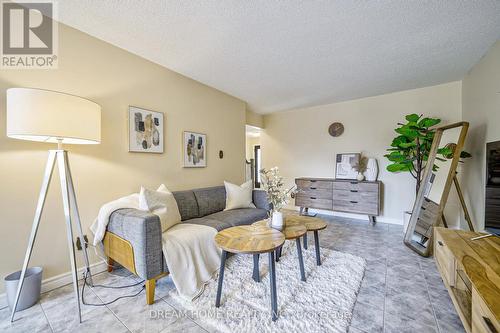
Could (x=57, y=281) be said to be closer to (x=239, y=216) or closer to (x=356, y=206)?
(x=239, y=216)

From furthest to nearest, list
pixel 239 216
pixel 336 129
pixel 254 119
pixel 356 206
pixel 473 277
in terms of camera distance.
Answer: pixel 254 119 < pixel 336 129 < pixel 356 206 < pixel 239 216 < pixel 473 277

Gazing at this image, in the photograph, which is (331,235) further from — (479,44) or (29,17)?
(29,17)

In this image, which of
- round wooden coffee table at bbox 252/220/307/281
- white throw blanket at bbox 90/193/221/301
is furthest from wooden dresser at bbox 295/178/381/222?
white throw blanket at bbox 90/193/221/301

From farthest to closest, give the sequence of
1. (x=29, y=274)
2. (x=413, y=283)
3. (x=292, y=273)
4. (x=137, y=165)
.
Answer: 1. (x=137, y=165)
2. (x=292, y=273)
3. (x=413, y=283)
4. (x=29, y=274)

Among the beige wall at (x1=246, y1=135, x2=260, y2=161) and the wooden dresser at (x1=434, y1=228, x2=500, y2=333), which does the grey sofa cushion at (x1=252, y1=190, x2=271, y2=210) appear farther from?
the beige wall at (x1=246, y1=135, x2=260, y2=161)

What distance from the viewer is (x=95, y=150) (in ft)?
6.93

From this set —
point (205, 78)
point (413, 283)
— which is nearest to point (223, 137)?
point (205, 78)

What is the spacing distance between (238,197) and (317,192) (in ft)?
6.10

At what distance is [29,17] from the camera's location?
5.75 feet

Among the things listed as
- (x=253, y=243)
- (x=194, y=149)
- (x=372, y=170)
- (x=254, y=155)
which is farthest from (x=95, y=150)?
(x=254, y=155)

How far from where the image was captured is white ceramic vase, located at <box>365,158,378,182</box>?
12.5 feet

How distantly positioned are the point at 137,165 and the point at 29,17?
155 cm

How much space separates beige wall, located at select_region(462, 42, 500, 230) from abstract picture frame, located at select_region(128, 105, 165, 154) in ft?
12.6

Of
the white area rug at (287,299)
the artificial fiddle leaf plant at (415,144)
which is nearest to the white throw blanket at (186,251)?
the white area rug at (287,299)
